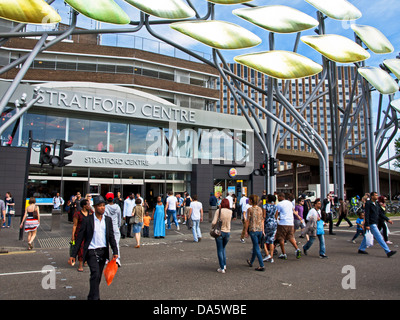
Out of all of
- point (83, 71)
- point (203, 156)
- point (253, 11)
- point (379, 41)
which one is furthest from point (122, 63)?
point (379, 41)

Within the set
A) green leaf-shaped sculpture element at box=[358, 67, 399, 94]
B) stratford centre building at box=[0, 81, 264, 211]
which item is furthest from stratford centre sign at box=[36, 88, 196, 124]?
green leaf-shaped sculpture element at box=[358, 67, 399, 94]

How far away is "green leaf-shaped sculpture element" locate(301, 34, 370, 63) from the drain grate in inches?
649

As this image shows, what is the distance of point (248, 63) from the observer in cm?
1670

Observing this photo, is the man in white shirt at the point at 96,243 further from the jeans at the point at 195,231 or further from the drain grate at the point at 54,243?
the jeans at the point at 195,231

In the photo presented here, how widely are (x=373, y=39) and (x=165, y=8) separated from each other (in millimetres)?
16675

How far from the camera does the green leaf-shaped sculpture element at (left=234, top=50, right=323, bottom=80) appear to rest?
1650 centimetres

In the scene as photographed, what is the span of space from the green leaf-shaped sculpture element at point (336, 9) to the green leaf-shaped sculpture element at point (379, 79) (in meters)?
3.77

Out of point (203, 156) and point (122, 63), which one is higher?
point (122, 63)

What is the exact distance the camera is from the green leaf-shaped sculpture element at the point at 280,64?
16500 mm

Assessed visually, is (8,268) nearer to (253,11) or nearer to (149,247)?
(149,247)

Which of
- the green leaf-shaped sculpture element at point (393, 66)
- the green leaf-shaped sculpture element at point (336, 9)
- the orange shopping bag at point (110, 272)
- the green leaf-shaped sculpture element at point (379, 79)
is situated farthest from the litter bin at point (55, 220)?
the green leaf-shaped sculpture element at point (393, 66)

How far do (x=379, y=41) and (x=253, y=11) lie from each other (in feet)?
38.0

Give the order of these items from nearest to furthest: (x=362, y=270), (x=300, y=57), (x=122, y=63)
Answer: (x=362, y=270) → (x=300, y=57) → (x=122, y=63)

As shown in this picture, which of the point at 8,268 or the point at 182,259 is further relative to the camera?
the point at 182,259
